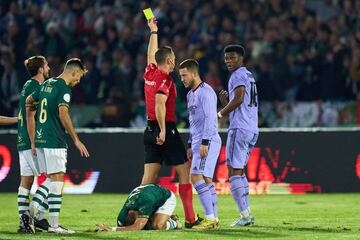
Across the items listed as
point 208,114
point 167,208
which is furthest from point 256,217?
point 167,208

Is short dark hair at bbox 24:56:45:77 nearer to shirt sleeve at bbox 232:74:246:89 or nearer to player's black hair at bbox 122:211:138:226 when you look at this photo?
player's black hair at bbox 122:211:138:226

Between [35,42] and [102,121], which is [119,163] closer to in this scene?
[102,121]

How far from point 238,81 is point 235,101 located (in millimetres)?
291

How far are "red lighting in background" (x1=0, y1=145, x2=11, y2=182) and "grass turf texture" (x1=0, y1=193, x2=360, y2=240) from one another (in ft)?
1.81

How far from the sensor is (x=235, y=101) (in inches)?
580

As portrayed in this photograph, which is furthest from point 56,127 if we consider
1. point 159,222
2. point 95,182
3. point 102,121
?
point 102,121

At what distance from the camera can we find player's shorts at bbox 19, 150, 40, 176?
14367mm

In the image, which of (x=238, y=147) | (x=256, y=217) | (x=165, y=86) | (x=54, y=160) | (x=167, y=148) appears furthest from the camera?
(x=256, y=217)

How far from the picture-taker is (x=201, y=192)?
14.2 m

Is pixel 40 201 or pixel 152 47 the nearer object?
pixel 40 201

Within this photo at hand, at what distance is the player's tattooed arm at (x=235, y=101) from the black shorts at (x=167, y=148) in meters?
0.84

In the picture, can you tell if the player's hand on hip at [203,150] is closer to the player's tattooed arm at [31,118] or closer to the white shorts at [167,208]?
the white shorts at [167,208]

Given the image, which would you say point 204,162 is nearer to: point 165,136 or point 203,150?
point 203,150

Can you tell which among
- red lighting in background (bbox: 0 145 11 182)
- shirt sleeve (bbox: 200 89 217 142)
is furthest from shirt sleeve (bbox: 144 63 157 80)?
red lighting in background (bbox: 0 145 11 182)
